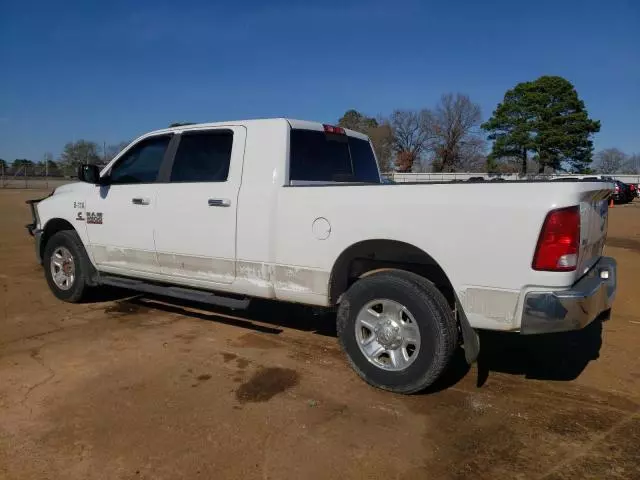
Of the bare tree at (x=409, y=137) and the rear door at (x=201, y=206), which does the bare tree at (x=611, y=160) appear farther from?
the rear door at (x=201, y=206)

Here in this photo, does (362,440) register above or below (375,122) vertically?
below

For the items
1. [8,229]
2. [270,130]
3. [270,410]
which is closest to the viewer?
[270,410]

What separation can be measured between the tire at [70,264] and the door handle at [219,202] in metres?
2.20

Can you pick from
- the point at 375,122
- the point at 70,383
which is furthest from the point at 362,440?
the point at 375,122

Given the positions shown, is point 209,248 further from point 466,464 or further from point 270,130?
point 466,464

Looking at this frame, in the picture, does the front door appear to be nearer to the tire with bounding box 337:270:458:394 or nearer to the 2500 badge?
the 2500 badge

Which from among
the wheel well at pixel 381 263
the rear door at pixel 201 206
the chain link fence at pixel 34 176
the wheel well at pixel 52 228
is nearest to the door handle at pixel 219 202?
the rear door at pixel 201 206

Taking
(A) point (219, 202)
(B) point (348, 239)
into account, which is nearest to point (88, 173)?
(A) point (219, 202)

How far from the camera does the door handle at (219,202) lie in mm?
4423

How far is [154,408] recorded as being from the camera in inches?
Answer: 135

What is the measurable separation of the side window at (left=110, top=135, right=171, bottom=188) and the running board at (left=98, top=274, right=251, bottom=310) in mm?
1072

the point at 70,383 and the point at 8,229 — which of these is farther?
the point at 8,229

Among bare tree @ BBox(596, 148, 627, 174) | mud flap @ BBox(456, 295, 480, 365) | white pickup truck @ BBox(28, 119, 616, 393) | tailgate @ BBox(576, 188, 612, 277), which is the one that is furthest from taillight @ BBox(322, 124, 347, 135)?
bare tree @ BBox(596, 148, 627, 174)

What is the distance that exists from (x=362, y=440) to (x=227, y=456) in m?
0.80
